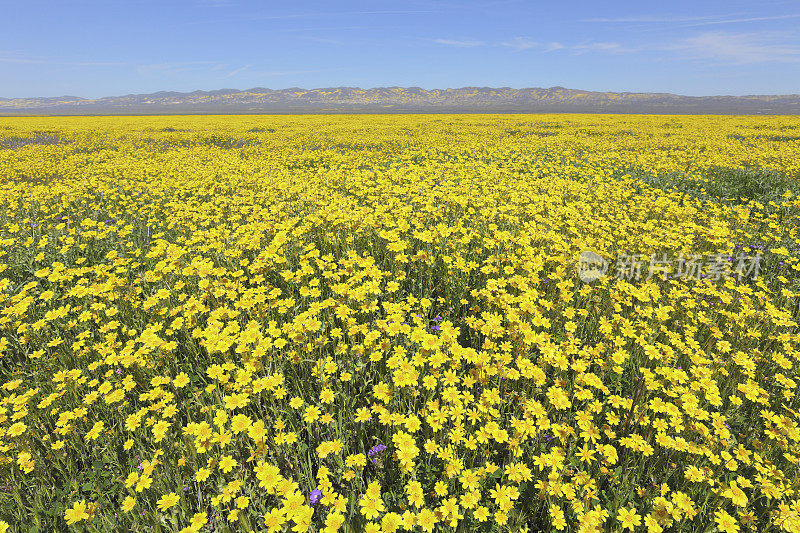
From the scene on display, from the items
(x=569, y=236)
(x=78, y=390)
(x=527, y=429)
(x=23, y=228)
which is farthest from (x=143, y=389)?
(x=569, y=236)

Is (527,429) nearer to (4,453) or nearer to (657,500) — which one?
(657,500)

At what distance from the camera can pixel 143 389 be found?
11.3 feet

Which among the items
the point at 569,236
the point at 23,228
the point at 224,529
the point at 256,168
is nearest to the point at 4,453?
the point at 224,529

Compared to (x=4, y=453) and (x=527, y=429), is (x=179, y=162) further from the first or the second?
(x=527, y=429)

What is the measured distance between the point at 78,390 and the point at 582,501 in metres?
4.60

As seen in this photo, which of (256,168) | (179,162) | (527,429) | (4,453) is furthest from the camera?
(179,162)

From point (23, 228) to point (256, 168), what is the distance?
269 inches

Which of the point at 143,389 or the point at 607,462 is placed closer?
the point at 607,462

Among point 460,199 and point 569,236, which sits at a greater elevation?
point 460,199

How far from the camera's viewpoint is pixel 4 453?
9.12ft

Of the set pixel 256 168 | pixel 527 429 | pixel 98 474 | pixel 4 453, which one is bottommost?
pixel 98 474

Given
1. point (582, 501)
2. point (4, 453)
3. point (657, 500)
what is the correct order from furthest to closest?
point (4, 453) < point (582, 501) < point (657, 500)

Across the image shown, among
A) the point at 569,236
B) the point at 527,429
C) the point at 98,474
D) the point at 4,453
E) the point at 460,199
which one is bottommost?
the point at 98,474

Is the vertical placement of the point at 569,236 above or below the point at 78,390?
above
